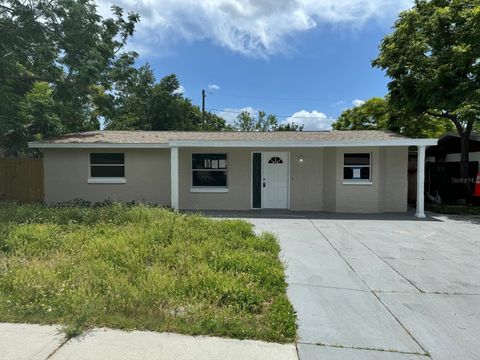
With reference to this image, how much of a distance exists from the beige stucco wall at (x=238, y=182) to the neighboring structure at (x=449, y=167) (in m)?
5.26

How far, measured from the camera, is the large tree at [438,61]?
13.5 metres

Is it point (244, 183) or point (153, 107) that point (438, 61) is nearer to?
point (244, 183)

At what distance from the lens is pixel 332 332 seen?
406 centimetres

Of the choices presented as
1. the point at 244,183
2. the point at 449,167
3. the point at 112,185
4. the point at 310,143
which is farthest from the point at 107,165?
the point at 449,167

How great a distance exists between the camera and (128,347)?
11.7 feet

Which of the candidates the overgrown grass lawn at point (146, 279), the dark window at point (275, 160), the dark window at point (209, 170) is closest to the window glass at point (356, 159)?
the dark window at point (275, 160)

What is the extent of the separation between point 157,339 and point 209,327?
0.55 metres

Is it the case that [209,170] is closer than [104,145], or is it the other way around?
[104,145]

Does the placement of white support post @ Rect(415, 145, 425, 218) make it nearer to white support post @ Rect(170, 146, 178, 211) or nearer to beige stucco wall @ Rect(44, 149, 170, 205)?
white support post @ Rect(170, 146, 178, 211)

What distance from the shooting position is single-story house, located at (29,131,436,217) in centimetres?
1365

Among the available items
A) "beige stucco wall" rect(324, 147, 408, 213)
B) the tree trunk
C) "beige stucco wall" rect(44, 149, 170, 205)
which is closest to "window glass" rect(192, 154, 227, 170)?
"beige stucco wall" rect(44, 149, 170, 205)

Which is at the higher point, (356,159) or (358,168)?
(356,159)

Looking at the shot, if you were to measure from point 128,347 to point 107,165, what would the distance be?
11753mm

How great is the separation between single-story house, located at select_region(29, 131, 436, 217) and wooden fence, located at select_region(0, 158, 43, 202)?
57 centimetres
